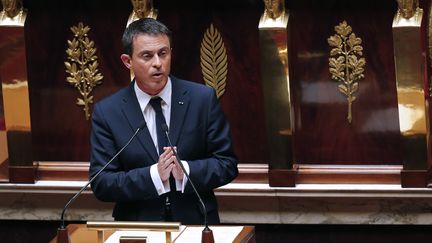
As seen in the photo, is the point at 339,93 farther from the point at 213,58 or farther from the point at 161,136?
the point at 161,136

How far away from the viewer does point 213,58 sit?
3994 millimetres

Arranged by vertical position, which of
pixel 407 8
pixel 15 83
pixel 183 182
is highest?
pixel 407 8

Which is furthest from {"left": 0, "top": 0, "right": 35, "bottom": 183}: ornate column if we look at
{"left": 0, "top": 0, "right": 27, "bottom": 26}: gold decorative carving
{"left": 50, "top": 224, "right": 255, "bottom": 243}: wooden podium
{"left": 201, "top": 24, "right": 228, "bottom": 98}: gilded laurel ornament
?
{"left": 50, "top": 224, "right": 255, "bottom": 243}: wooden podium

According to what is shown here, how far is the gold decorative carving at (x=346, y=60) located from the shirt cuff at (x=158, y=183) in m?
0.97

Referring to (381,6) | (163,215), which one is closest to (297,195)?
(381,6)

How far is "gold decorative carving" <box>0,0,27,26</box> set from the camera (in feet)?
13.2

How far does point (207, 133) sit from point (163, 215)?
233 mm

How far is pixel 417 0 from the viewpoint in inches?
149

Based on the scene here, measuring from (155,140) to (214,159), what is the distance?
0.49ft

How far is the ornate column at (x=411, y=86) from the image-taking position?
3781mm

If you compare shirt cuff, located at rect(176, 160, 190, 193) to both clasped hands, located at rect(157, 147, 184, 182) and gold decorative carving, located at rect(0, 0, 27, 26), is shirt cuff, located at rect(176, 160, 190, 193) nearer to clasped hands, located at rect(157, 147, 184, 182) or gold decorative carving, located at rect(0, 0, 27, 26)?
clasped hands, located at rect(157, 147, 184, 182)

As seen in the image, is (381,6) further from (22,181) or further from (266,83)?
(22,181)

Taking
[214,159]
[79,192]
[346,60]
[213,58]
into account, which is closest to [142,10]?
[213,58]

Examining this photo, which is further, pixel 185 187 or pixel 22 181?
pixel 22 181
